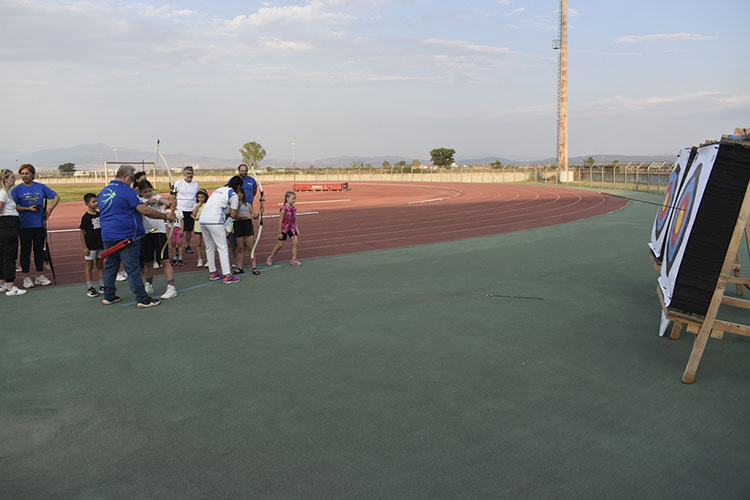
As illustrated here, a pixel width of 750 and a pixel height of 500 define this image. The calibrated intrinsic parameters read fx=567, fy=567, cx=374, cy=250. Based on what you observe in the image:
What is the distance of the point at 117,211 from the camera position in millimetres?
7688

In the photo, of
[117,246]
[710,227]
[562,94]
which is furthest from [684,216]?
[562,94]

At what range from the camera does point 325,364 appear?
5.49 metres

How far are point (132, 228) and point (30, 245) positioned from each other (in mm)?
2898

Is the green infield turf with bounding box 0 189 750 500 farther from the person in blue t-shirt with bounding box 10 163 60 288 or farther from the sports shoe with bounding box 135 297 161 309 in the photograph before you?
the person in blue t-shirt with bounding box 10 163 60 288

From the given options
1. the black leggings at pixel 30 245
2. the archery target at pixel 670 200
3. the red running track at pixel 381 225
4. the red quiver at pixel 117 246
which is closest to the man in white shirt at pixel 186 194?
the red running track at pixel 381 225

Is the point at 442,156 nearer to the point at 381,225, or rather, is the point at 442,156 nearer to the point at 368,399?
the point at 381,225

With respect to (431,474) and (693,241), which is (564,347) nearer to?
(693,241)

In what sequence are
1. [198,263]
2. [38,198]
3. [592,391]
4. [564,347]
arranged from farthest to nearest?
[198,263]
[38,198]
[564,347]
[592,391]

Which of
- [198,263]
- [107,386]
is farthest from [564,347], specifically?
[198,263]

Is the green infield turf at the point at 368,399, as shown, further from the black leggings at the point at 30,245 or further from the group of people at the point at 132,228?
the black leggings at the point at 30,245

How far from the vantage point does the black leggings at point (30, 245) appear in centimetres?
923

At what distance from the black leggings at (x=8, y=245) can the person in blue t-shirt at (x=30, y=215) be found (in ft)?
0.80

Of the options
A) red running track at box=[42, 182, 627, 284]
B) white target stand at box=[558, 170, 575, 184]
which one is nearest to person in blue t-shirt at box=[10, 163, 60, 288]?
red running track at box=[42, 182, 627, 284]

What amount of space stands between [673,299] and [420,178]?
247 ft
